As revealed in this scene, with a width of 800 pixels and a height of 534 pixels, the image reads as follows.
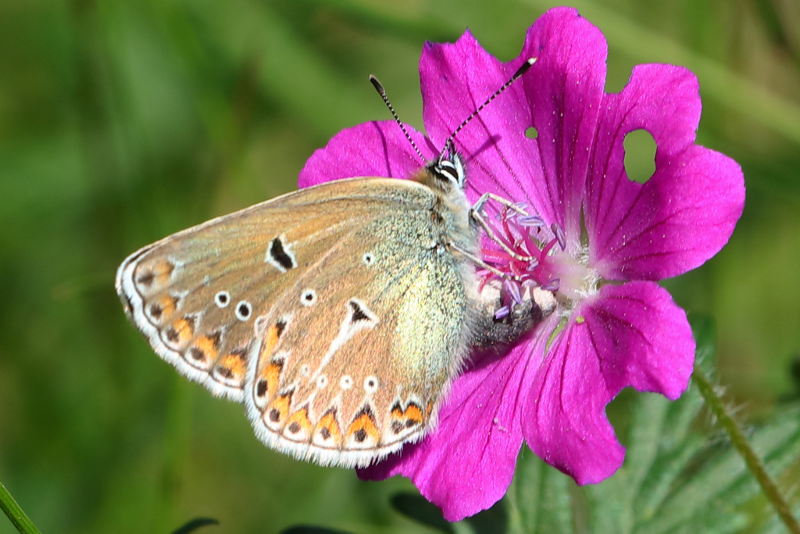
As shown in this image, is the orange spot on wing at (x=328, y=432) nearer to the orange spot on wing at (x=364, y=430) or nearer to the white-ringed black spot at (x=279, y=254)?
the orange spot on wing at (x=364, y=430)

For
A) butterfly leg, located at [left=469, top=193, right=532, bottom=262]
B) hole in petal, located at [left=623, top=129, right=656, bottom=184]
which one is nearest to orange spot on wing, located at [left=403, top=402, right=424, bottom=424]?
butterfly leg, located at [left=469, top=193, right=532, bottom=262]

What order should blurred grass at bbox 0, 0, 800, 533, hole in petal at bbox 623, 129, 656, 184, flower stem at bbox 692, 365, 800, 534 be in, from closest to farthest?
flower stem at bbox 692, 365, 800, 534 → blurred grass at bbox 0, 0, 800, 533 → hole in petal at bbox 623, 129, 656, 184

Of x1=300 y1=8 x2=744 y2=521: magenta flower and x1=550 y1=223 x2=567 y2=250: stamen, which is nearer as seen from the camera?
x1=300 y1=8 x2=744 y2=521: magenta flower

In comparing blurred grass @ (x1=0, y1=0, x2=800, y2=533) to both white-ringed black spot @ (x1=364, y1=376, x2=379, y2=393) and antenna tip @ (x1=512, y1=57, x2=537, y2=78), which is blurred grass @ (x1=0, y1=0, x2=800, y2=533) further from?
antenna tip @ (x1=512, y1=57, x2=537, y2=78)

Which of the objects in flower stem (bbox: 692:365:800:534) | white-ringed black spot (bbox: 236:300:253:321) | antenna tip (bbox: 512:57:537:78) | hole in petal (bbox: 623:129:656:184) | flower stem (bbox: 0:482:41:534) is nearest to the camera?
flower stem (bbox: 0:482:41:534)

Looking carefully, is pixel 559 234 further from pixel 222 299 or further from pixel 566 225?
pixel 222 299

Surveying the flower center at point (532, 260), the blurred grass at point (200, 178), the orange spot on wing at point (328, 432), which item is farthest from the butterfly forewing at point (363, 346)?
the blurred grass at point (200, 178)
